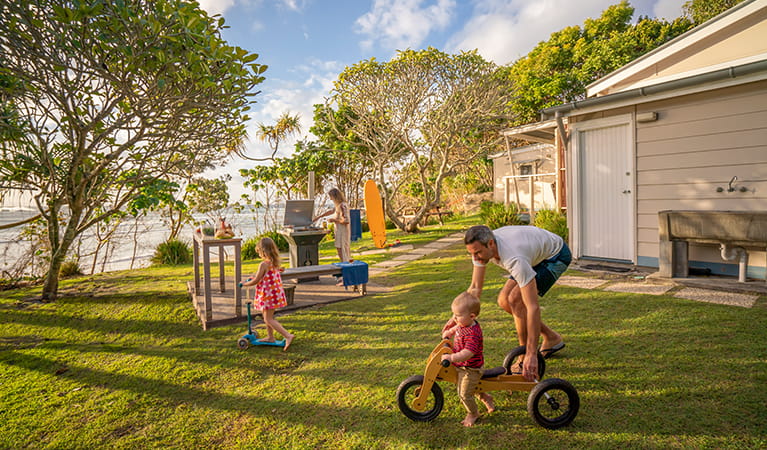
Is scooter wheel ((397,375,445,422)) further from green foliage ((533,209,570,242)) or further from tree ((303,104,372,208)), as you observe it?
tree ((303,104,372,208))

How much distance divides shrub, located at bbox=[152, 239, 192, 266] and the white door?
10383 millimetres

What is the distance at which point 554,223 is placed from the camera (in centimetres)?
861

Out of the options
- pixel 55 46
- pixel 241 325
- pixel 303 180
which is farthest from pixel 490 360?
pixel 303 180

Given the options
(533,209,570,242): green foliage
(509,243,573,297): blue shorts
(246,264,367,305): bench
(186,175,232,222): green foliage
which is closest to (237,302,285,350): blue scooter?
(246,264,367,305): bench

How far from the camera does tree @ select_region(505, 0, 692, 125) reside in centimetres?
2147

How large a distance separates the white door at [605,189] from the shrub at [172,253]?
1038cm

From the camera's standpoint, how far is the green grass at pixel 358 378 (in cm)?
246

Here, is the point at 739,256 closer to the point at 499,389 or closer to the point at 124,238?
→ the point at 499,389

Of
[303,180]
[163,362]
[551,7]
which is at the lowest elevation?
[163,362]

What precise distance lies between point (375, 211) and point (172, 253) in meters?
6.15

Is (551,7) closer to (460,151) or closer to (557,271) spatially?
(460,151)

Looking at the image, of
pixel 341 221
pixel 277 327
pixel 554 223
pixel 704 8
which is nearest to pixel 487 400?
pixel 277 327

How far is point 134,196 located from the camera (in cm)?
715

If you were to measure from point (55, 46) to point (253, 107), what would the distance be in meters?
2.60
